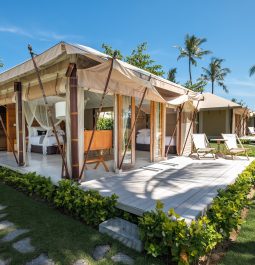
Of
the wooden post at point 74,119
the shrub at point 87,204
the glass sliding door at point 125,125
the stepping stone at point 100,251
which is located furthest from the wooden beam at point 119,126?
the stepping stone at point 100,251

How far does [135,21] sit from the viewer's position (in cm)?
1343

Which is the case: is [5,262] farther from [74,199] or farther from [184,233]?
[184,233]

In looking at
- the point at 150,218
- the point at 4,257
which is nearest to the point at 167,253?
the point at 150,218

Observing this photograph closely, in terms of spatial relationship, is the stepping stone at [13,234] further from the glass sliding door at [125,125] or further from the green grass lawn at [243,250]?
the glass sliding door at [125,125]

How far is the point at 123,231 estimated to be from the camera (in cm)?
277

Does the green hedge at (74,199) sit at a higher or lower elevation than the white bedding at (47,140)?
lower

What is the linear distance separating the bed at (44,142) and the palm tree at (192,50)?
69.1 feet

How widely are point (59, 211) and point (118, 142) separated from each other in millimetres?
2346

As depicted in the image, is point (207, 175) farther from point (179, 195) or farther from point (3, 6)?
point (3, 6)

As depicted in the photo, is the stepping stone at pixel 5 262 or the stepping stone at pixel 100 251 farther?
the stepping stone at pixel 100 251

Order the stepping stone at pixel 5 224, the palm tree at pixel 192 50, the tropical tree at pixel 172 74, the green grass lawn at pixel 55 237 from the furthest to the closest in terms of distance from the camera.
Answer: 1. the tropical tree at pixel 172 74
2. the palm tree at pixel 192 50
3. the stepping stone at pixel 5 224
4. the green grass lawn at pixel 55 237

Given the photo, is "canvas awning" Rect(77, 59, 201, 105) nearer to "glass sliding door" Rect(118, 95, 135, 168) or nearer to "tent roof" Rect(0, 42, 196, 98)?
"tent roof" Rect(0, 42, 196, 98)

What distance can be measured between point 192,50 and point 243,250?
1040 inches

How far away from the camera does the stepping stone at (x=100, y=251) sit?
2388 mm
